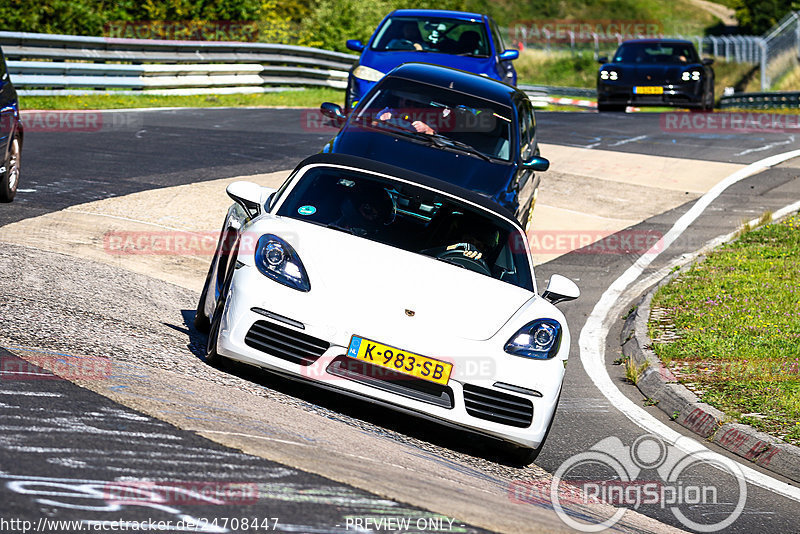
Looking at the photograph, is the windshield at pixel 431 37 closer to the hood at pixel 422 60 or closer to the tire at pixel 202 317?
the hood at pixel 422 60

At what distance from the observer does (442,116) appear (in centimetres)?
1068

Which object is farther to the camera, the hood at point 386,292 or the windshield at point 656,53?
the windshield at point 656,53

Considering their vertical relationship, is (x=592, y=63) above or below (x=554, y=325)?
below

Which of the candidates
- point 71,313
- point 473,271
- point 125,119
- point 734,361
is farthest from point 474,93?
point 125,119

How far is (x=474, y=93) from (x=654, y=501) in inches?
233

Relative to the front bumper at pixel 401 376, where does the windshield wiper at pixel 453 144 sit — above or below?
above

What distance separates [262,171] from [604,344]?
6.32 m

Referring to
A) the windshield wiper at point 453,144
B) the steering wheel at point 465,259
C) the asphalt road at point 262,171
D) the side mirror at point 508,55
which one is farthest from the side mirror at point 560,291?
the side mirror at point 508,55

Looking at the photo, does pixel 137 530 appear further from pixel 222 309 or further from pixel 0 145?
pixel 0 145

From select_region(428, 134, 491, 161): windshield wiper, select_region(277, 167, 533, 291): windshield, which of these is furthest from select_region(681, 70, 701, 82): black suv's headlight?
select_region(277, 167, 533, 291): windshield

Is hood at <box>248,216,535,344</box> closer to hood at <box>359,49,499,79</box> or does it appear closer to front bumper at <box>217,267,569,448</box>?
front bumper at <box>217,267,569,448</box>

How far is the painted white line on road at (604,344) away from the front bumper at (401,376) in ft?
5.32

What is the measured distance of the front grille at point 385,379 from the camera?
18.6 feet

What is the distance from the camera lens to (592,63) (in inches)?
2325
